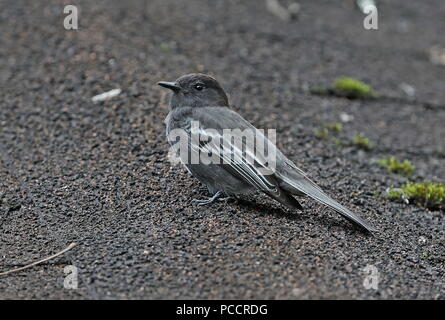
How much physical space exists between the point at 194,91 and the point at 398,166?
3063 millimetres

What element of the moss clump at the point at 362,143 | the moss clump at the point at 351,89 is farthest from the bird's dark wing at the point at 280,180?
the moss clump at the point at 351,89

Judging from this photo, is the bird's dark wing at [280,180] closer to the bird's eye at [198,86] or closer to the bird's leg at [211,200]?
the bird's leg at [211,200]

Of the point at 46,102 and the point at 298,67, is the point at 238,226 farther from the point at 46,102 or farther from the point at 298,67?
the point at 298,67

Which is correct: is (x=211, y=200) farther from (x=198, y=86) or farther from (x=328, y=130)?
(x=328, y=130)

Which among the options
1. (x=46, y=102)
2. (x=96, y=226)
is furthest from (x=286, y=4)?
(x=96, y=226)

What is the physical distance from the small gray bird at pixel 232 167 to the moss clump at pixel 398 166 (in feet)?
8.19

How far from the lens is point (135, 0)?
12383 mm

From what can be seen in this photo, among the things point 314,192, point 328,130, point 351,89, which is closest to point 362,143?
point 328,130

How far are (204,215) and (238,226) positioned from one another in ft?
1.27

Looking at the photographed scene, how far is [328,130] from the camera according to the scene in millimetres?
9320

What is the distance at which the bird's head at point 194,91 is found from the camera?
22.9 ft

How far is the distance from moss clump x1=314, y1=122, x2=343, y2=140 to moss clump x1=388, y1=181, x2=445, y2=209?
155 cm

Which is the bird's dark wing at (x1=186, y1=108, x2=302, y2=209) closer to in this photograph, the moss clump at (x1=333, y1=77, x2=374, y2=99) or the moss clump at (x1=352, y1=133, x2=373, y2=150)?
the moss clump at (x1=352, y1=133, x2=373, y2=150)

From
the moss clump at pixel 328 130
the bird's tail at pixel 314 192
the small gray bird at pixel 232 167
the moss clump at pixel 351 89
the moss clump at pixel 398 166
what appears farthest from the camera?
the moss clump at pixel 351 89
